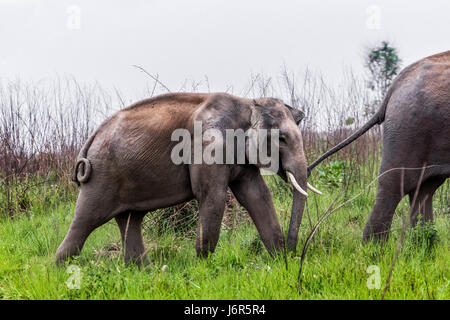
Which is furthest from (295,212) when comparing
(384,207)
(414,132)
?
(414,132)

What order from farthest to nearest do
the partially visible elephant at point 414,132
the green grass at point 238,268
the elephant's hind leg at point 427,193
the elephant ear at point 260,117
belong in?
the elephant's hind leg at point 427,193
the elephant ear at point 260,117
the partially visible elephant at point 414,132
the green grass at point 238,268

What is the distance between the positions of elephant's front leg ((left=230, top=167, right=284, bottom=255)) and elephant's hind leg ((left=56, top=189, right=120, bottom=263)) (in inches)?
42.4

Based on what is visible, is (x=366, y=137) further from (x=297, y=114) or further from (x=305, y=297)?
(x=305, y=297)

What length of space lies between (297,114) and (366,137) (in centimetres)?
297

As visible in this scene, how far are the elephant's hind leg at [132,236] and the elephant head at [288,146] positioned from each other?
1228 millimetres

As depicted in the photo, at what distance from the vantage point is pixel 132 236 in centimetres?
388

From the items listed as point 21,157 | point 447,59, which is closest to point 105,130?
point 447,59

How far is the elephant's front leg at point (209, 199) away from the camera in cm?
338

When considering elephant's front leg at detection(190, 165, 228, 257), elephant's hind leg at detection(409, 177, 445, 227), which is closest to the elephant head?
elephant's front leg at detection(190, 165, 228, 257)

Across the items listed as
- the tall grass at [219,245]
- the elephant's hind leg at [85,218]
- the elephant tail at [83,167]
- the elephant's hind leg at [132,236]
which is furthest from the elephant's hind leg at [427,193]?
the elephant tail at [83,167]

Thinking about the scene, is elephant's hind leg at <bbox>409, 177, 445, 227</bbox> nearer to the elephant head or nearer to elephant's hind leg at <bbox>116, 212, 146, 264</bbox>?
the elephant head

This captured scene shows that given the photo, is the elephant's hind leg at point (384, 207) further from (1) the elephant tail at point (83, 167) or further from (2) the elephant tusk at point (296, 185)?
(1) the elephant tail at point (83, 167)

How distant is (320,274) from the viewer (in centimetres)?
266

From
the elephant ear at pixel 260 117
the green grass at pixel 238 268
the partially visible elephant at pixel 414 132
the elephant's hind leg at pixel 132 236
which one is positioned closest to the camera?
the green grass at pixel 238 268
